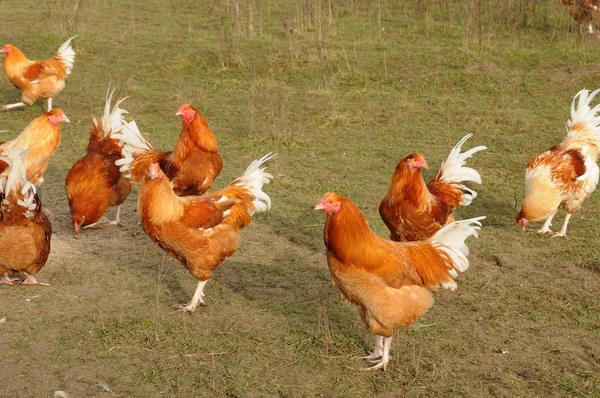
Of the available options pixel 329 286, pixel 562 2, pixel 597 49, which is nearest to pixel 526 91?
pixel 597 49

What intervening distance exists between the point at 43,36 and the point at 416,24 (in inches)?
277

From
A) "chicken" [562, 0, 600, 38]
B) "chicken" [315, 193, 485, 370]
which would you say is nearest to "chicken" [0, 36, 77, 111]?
"chicken" [315, 193, 485, 370]

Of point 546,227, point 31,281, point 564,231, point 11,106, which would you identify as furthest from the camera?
point 11,106

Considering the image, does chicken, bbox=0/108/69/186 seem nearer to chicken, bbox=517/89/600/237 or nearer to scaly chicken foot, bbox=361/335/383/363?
scaly chicken foot, bbox=361/335/383/363

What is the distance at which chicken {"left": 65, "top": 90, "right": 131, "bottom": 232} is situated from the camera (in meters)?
7.07

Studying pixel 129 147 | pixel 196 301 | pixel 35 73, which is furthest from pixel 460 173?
pixel 35 73

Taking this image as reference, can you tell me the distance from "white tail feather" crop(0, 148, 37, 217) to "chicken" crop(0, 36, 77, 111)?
16.4 feet

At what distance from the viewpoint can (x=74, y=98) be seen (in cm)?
1145

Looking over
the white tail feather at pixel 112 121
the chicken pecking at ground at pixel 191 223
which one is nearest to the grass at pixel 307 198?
the chicken pecking at ground at pixel 191 223

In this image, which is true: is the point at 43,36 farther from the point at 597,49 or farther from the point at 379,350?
the point at 379,350

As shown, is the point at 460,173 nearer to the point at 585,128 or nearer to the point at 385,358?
the point at 585,128

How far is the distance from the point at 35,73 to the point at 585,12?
9.33 metres

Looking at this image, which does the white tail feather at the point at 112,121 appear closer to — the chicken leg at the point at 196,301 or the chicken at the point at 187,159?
the chicken at the point at 187,159

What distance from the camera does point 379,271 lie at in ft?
15.5
